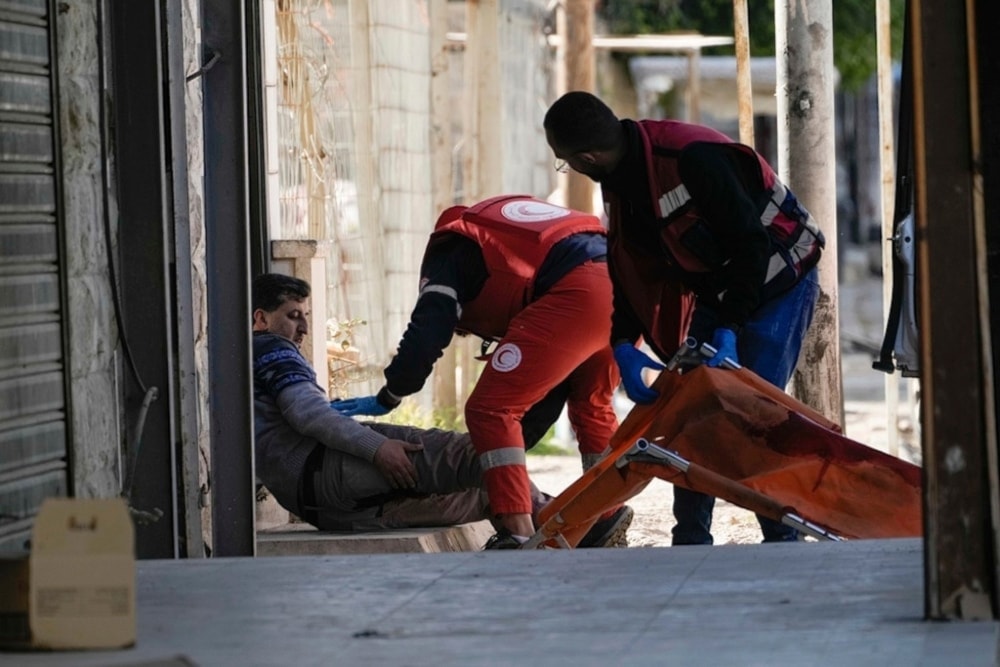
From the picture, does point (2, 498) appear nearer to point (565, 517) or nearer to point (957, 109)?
point (565, 517)

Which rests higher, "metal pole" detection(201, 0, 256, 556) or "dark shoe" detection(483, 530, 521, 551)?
"metal pole" detection(201, 0, 256, 556)

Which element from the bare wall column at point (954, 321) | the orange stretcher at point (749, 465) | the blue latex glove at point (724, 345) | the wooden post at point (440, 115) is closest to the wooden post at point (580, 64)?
the wooden post at point (440, 115)

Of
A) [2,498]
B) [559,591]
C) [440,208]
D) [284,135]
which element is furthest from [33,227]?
[440,208]

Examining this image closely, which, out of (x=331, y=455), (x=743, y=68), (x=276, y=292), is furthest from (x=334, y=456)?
(x=743, y=68)

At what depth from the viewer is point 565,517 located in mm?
5648

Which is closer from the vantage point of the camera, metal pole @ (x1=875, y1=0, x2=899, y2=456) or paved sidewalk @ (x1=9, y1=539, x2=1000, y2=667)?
paved sidewalk @ (x1=9, y1=539, x2=1000, y2=667)

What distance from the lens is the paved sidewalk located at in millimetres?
3426

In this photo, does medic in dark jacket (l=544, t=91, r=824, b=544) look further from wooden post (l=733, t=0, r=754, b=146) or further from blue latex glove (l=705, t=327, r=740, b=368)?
wooden post (l=733, t=0, r=754, b=146)

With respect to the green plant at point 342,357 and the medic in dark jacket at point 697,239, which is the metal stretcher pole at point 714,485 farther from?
the green plant at point 342,357

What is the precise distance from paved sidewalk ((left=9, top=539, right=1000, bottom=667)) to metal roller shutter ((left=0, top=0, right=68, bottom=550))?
0.43m

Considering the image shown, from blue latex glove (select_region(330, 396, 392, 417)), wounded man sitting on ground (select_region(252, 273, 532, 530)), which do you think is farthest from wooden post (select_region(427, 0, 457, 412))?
wounded man sitting on ground (select_region(252, 273, 532, 530))

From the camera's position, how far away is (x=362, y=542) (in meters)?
6.46

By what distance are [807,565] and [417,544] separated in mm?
2417

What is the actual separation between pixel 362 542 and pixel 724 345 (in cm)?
156
